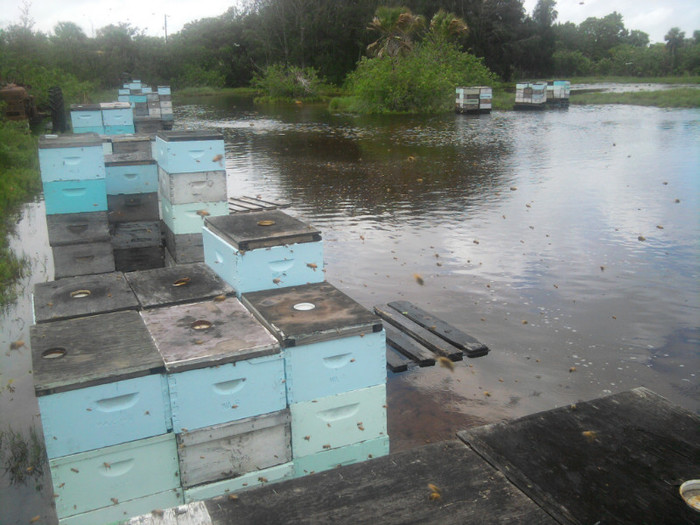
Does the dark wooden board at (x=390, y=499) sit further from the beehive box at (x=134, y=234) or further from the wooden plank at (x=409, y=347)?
the beehive box at (x=134, y=234)

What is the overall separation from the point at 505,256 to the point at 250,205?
3894mm

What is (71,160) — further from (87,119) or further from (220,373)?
(87,119)

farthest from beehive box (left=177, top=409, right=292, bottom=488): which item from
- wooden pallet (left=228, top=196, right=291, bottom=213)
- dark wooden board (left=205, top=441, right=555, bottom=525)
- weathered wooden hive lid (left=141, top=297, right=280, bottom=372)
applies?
wooden pallet (left=228, top=196, right=291, bottom=213)

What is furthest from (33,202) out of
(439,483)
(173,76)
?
(173,76)

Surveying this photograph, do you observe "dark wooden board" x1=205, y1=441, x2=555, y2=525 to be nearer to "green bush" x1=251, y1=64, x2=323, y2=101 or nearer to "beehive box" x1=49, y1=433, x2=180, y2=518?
"beehive box" x1=49, y1=433, x2=180, y2=518

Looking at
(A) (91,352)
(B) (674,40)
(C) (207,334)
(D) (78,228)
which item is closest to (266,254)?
(C) (207,334)

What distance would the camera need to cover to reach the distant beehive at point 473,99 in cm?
2383

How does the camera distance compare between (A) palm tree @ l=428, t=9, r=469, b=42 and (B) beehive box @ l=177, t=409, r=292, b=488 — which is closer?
(B) beehive box @ l=177, t=409, r=292, b=488

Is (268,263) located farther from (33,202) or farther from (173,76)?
(173,76)

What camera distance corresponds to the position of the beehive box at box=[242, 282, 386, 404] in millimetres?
2988

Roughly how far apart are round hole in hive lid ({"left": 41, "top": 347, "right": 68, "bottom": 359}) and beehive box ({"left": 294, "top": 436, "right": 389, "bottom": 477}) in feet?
3.90

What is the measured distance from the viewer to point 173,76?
169 ft

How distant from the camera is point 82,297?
12.0 feet

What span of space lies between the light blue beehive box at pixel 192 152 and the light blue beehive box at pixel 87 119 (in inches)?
200
